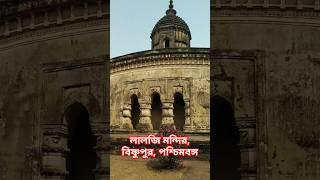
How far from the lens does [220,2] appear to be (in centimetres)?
565

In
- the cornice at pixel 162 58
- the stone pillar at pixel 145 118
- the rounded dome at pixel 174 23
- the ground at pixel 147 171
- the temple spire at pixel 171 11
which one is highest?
the temple spire at pixel 171 11

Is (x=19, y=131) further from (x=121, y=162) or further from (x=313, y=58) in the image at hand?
(x=313, y=58)

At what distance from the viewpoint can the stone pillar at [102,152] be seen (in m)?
4.87

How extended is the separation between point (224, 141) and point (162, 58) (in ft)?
3.60

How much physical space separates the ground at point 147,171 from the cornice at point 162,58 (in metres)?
0.86

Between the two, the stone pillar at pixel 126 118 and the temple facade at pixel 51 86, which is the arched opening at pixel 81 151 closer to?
the temple facade at pixel 51 86

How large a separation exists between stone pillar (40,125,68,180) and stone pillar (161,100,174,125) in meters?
1.12

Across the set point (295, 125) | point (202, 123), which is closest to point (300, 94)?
point (295, 125)

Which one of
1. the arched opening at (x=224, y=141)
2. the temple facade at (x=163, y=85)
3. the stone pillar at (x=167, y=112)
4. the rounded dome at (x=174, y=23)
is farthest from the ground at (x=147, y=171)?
the rounded dome at (x=174, y=23)

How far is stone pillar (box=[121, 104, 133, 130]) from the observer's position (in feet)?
15.3

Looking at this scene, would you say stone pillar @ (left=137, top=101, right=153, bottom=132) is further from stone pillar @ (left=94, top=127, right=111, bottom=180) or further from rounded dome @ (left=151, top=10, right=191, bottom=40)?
rounded dome @ (left=151, top=10, right=191, bottom=40)

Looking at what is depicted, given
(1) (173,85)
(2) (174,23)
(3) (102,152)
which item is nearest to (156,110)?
(1) (173,85)

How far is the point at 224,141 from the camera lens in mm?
5605

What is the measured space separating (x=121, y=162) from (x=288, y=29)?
91.7 inches
